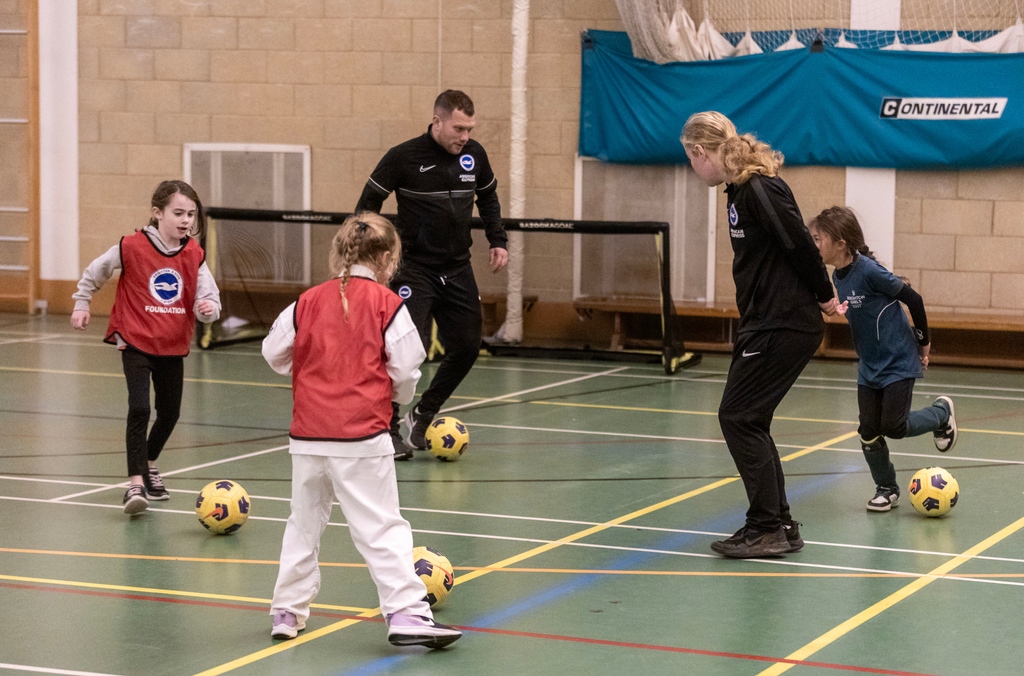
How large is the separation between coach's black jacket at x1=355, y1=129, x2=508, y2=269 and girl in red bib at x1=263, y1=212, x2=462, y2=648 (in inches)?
144

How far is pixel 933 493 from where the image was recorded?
700cm

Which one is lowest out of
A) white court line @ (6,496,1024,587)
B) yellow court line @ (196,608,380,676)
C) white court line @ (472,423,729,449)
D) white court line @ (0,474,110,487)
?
yellow court line @ (196,608,380,676)

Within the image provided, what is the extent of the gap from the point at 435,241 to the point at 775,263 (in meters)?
3.00

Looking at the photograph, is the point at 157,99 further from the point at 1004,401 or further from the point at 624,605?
the point at 624,605

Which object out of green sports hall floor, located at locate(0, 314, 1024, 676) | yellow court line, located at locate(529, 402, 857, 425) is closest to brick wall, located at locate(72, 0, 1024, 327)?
green sports hall floor, located at locate(0, 314, 1024, 676)

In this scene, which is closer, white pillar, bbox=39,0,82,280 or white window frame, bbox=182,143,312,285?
white window frame, bbox=182,143,312,285

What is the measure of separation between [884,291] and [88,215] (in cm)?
1210

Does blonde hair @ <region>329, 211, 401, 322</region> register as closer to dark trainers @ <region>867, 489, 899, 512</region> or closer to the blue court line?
the blue court line

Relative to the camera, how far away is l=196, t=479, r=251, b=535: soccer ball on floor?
21.6 ft

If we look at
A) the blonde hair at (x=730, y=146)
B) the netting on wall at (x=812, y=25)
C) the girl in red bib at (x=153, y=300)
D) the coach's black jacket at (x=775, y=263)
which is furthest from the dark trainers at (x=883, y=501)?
the netting on wall at (x=812, y=25)

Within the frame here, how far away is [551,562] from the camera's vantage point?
20.3 ft

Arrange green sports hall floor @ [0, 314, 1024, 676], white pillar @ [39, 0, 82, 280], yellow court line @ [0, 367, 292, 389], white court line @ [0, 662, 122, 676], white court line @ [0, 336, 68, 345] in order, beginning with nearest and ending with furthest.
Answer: white court line @ [0, 662, 122, 676], green sports hall floor @ [0, 314, 1024, 676], yellow court line @ [0, 367, 292, 389], white court line @ [0, 336, 68, 345], white pillar @ [39, 0, 82, 280]

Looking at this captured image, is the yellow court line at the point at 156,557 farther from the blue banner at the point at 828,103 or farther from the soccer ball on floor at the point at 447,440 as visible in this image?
the blue banner at the point at 828,103

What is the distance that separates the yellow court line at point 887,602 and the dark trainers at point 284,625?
1.66 metres
